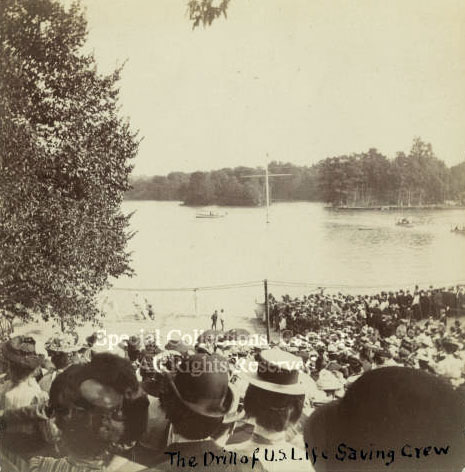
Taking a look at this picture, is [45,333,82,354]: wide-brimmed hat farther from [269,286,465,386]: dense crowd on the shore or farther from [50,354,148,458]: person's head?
[269,286,465,386]: dense crowd on the shore

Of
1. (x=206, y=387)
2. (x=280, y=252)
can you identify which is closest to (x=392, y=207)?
(x=280, y=252)

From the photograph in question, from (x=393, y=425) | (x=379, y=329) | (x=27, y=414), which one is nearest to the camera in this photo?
(x=393, y=425)

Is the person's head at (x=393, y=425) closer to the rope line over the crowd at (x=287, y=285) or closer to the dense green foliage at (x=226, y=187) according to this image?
the rope line over the crowd at (x=287, y=285)

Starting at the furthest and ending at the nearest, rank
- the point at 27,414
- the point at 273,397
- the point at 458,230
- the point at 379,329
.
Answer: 1. the point at 27,414
2. the point at 379,329
3. the point at 458,230
4. the point at 273,397

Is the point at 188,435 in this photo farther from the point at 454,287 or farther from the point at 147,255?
the point at 454,287

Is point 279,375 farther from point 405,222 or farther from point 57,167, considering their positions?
point 57,167

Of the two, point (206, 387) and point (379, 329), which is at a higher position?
point (379, 329)
